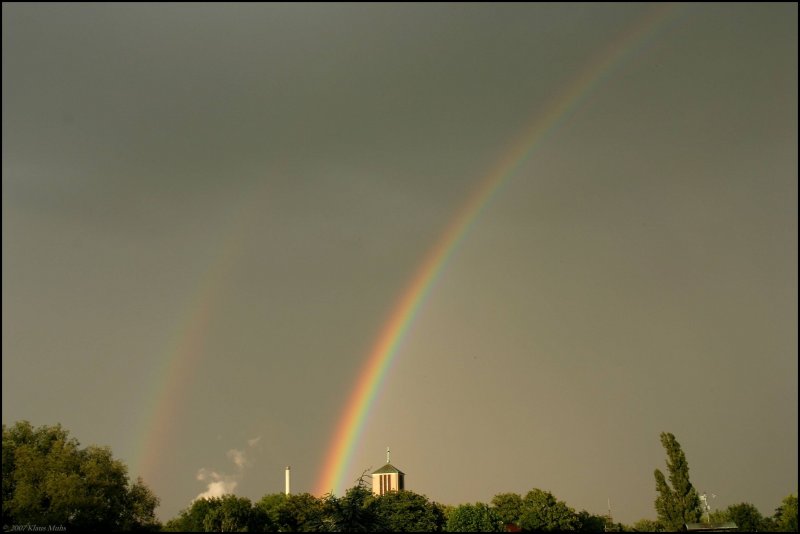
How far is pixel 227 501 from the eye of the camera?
78000mm

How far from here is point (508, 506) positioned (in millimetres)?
105938

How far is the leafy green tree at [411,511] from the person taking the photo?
98562mm

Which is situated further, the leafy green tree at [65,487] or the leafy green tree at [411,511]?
the leafy green tree at [411,511]

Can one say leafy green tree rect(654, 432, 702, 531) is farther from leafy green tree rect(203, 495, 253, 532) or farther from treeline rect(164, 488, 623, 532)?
leafy green tree rect(203, 495, 253, 532)

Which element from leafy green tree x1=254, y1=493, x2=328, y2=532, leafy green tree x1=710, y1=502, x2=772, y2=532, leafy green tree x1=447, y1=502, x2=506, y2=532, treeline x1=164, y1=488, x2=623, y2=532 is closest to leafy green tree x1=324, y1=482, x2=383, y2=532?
treeline x1=164, y1=488, x2=623, y2=532

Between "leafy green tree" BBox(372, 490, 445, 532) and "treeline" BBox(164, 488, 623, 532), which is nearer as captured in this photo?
"treeline" BBox(164, 488, 623, 532)

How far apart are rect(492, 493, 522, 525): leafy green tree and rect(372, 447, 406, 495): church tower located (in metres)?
39.0

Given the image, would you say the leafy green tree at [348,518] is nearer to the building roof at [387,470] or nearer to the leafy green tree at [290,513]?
the leafy green tree at [290,513]

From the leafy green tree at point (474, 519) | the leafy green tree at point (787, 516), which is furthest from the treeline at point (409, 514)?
the leafy green tree at point (787, 516)

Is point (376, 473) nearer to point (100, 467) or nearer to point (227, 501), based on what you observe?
point (227, 501)

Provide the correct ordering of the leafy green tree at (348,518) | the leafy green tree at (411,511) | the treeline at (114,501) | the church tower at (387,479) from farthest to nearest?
the church tower at (387,479) < the leafy green tree at (411,511) < the treeline at (114,501) < the leafy green tree at (348,518)

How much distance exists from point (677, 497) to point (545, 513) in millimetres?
27689

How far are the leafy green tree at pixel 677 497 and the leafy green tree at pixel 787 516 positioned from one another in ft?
55.7

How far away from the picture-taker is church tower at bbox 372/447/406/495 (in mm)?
142950
